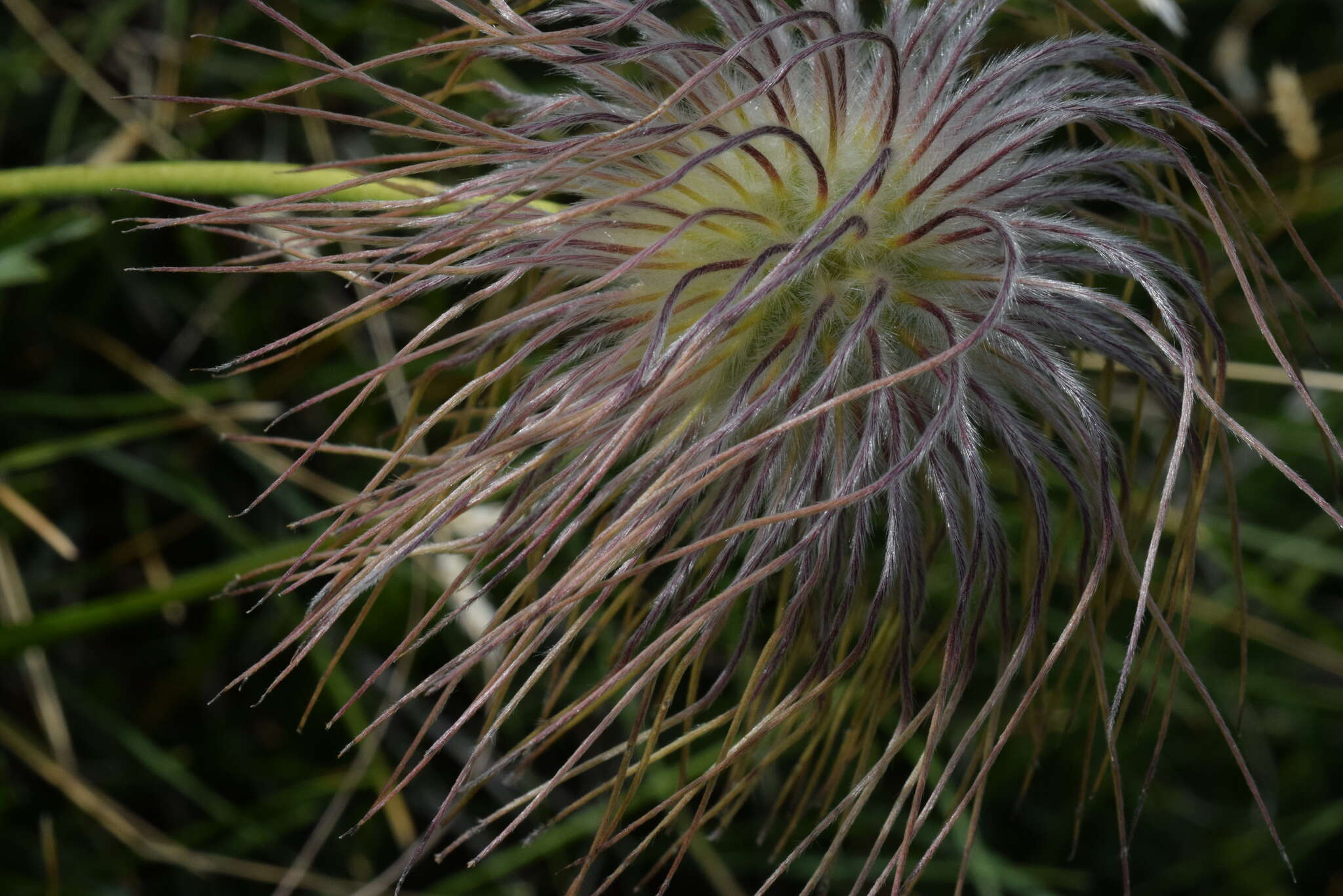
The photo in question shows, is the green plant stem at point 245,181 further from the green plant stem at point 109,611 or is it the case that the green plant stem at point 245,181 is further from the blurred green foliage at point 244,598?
the blurred green foliage at point 244,598

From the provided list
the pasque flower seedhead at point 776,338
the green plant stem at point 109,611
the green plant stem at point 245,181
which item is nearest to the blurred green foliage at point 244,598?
the green plant stem at point 109,611

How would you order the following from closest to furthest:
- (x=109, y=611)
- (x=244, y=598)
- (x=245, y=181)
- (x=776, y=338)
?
(x=776, y=338) < (x=245, y=181) < (x=109, y=611) < (x=244, y=598)

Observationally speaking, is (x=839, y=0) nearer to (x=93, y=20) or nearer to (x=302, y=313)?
(x=302, y=313)

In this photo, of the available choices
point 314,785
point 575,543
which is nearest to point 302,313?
point 575,543

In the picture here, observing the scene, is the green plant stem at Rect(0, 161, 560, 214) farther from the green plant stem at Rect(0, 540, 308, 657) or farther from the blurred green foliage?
the blurred green foliage

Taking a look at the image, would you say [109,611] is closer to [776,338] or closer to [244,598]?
[244,598]

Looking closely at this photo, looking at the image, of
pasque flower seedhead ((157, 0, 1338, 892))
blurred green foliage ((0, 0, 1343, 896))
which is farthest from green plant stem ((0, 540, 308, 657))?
pasque flower seedhead ((157, 0, 1338, 892))

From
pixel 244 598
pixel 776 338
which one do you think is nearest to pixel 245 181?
pixel 776 338
